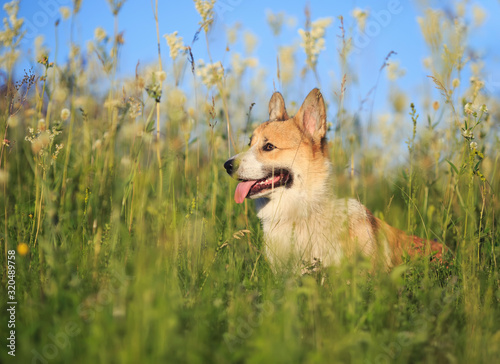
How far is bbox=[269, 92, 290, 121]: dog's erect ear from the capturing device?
4320 millimetres

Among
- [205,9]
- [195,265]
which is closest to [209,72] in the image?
[205,9]

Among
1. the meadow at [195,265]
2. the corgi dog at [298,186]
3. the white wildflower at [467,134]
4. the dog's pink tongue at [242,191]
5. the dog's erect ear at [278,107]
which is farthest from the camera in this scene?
the dog's erect ear at [278,107]

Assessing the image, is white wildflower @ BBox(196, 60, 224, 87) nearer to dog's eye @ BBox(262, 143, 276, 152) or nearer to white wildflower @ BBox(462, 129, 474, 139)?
dog's eye @ BBox(262, 143, 276, 152)

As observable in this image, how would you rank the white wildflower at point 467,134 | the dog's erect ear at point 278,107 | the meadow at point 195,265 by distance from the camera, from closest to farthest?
the meadow at point 195,265 → the white wildflower at point 467,134 → the dog's erect ear at point 278,107

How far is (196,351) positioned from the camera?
142 cm

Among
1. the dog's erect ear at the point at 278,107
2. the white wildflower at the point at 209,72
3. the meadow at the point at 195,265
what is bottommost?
the meadow at the point at 195,265

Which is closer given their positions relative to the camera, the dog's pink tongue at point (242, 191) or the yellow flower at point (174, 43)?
the yellow flower at point (174, 43)

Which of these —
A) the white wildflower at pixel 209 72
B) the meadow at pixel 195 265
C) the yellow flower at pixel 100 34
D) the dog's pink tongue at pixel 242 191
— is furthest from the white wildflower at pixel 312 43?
the yellow flower at pixel 100 34

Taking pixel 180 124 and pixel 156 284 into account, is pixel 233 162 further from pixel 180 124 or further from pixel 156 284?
pixel 156 284

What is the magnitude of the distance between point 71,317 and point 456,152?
321 cm

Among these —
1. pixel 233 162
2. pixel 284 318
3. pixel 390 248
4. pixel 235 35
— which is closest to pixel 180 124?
pixel 233 162

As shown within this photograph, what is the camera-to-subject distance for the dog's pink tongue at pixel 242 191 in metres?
3.62

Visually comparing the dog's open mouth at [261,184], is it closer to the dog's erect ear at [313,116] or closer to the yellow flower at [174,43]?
the dog's erect ear at [313,116]

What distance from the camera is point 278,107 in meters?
4.36
